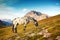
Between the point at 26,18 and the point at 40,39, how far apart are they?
11082 mm

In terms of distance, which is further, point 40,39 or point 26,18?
point 26,18

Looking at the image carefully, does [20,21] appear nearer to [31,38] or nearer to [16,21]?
[16,21]

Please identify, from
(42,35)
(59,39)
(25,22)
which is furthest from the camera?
(25,22)

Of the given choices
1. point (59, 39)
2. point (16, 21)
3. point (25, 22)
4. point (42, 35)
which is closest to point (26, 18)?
point (25, 22)

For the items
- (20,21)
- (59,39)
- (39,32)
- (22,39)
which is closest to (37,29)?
(39,32)

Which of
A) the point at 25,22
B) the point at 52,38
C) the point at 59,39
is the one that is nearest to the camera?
the point at 59,39

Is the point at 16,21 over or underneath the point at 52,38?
over

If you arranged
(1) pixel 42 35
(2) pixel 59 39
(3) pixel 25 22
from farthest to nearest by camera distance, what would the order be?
(3) pixel 25 22, (1) pixel 42 35, (2) pixel 59 39

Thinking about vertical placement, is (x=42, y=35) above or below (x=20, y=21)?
below

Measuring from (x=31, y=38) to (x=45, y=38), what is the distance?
4054 millimetres

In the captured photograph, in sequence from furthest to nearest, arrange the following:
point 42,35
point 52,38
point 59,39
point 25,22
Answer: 1. point 25,22
2. point 42,35
3. point 52,38
4. point 59,39

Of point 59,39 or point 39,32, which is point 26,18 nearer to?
point 39,32

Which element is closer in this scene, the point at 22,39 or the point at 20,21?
the point at 22,39

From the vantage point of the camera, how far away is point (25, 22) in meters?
47.2
